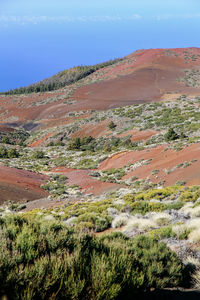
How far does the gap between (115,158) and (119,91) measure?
3790 centimetres

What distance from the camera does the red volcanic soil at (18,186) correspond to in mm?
16720

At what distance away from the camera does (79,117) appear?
51.8 metres

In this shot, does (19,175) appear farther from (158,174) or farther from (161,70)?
(161,70)

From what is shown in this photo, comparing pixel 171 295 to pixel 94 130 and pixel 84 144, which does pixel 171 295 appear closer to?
pixel 84 144

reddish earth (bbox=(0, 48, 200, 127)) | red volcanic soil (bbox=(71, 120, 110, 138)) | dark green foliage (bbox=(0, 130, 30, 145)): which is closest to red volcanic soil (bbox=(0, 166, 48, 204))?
red volcanic soil (bbox=(71, 120, 110, 138))

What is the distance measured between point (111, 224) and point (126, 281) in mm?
5132

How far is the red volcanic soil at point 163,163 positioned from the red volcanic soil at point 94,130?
14357mm

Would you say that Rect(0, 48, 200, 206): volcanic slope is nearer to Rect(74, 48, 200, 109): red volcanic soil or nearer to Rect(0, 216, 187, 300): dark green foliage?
Rect(74, 48, 200, 109): red volcanic soil

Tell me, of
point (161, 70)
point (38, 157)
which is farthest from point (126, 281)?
point (161, 70)

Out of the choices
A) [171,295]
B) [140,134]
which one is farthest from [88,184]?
[140,134]

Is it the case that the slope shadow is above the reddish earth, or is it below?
below

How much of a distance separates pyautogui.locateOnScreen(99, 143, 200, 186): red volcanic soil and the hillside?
0.09 metres

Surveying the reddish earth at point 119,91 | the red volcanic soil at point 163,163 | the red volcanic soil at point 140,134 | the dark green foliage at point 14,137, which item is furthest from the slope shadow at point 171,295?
the reddish earth at point 119,91

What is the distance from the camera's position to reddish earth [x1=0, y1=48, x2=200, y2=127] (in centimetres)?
5656
